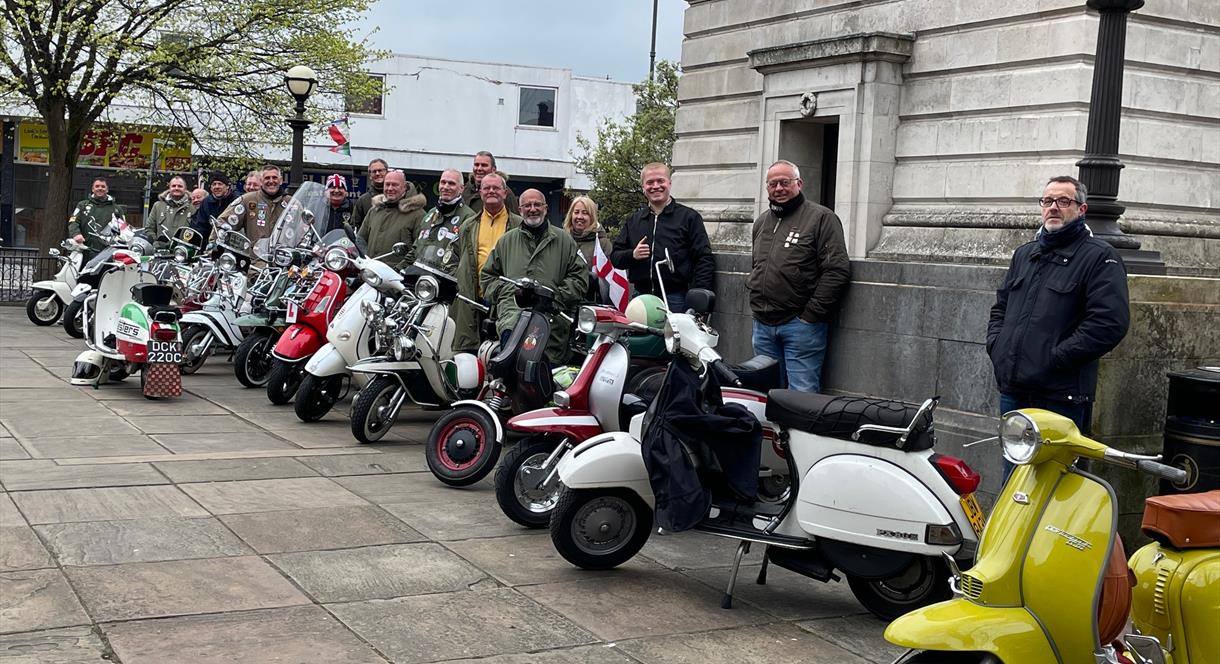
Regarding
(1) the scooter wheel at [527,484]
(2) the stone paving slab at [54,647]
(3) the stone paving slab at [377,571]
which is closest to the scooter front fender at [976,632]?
(3) the stone paving slab at [377,571]

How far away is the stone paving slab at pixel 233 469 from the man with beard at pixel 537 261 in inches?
66.2

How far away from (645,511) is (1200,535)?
2786mm

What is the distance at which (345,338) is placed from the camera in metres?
9.92

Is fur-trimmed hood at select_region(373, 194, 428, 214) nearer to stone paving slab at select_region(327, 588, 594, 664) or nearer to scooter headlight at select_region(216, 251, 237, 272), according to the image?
scooter headlight at select_region(216, 251, 237, 272)

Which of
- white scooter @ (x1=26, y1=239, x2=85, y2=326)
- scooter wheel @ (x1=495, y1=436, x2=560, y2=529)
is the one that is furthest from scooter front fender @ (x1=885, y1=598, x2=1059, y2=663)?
white scooter @ (x1=26, y1=239, x2=85, y2=326)

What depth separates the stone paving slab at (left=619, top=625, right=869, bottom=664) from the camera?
5156 mm

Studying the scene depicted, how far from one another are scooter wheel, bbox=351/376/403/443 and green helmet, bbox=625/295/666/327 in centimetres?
306

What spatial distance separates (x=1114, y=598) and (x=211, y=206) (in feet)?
48.0

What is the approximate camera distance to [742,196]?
16.3 metres

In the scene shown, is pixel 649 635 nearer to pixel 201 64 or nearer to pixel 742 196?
pixel 742 196

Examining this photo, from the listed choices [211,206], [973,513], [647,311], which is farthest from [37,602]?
[211,206]

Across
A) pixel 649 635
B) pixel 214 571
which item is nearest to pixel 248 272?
pixel 214 571

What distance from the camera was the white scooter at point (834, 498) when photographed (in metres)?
5.44

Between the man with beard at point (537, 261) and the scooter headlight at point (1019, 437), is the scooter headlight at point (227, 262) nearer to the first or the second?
the man with beard at point (537, 261)
